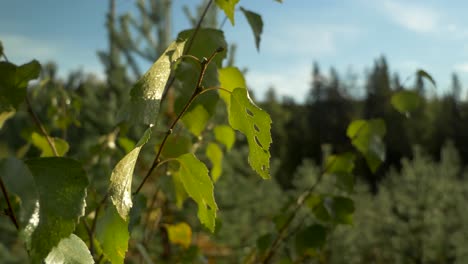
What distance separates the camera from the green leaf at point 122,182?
329 mm

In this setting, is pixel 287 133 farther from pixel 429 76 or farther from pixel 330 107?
pixel 429 76

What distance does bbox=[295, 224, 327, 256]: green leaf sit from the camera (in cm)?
80

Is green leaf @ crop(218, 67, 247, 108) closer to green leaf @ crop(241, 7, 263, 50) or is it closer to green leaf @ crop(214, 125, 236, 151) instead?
green leaf @ crop(241, 7, 263, 50)

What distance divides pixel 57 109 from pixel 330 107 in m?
27.5

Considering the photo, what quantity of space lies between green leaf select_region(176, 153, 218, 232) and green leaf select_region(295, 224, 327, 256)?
37 centimetres

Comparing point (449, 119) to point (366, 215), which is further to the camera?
point (449, 119)

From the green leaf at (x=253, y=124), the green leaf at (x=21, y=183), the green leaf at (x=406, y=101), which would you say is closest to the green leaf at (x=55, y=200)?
the green leaf at (x=21, y=183)

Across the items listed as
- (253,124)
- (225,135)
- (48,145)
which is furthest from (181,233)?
(253,124)

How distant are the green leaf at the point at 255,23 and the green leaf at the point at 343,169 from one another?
11.3 inches

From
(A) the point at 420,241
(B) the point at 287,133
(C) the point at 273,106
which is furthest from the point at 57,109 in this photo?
(C) the point at 273,106

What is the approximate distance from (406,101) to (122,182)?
0.62 m

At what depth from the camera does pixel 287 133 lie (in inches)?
911

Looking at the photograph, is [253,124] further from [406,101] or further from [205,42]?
[406,101]

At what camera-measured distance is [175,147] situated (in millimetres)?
677
